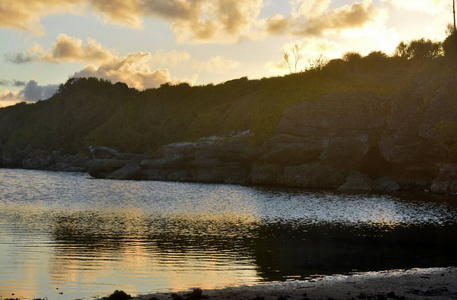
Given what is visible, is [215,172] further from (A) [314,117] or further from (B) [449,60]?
(B) [449,60]

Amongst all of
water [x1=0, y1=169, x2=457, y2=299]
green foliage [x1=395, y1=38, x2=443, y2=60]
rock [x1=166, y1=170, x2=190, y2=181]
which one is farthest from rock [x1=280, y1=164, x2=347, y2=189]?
green foliage [x1=395, y1=38, x2=443, y2=60]

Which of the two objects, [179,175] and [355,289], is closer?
[355,289]

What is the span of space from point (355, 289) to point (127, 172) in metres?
93.0

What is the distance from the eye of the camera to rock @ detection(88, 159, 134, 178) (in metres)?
111

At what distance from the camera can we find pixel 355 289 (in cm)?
1738

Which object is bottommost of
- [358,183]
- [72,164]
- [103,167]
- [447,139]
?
[358,183]

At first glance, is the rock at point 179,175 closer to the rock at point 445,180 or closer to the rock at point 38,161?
the rock at point 445,180

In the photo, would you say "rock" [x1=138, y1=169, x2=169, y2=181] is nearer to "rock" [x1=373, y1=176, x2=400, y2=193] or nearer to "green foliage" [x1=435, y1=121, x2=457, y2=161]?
"rock" [x1=373, y1=176, x2=400, y2=193]

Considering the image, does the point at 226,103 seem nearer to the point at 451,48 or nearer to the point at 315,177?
the point at 315,177

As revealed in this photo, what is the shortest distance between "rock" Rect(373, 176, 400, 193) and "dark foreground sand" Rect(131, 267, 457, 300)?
5939cm

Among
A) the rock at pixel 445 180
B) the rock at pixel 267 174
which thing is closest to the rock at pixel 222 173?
the rock at pixel 267 174

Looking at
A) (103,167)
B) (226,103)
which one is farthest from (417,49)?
(103,167)

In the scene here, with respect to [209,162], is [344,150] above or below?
above

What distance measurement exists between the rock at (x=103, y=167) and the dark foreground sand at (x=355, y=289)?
97.0 metres
